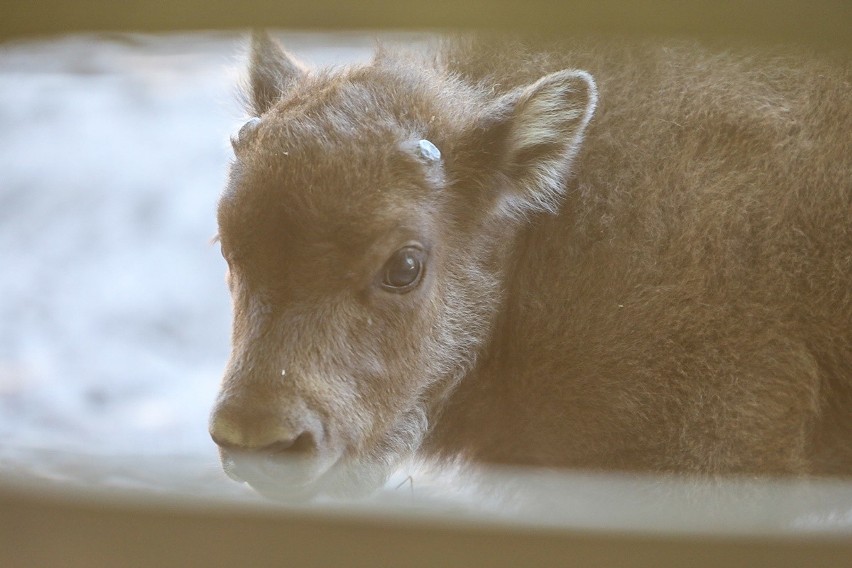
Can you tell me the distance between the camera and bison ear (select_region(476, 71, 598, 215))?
2.94m

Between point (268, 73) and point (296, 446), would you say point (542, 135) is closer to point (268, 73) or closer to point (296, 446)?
point (268, 73)

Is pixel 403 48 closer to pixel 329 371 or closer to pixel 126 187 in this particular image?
pixel 329 371

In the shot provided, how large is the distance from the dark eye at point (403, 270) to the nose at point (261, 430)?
0.50 meters

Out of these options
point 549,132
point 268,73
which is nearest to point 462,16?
point 549,132

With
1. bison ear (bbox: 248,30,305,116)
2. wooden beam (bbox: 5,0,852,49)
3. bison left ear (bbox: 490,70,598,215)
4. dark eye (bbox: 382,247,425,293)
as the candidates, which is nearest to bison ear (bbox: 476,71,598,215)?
bison left ear (bbox: 490,70,598,215)

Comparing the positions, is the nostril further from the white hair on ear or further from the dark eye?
the white hair on ear

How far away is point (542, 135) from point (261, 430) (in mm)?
1316

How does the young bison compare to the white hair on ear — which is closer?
the young bison

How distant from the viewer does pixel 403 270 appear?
9.44 ft

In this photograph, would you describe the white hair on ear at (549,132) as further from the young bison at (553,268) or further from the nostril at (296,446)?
the nostril at (296,446)

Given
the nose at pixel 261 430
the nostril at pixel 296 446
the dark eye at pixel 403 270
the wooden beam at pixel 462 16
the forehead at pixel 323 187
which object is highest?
the wooden beam at pixel 462 16

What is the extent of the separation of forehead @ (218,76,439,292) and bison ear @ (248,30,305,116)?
0.51m

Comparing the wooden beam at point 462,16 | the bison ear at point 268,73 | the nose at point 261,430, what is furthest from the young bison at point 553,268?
the wooden beam at point 462,16

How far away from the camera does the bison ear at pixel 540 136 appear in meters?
2.94
